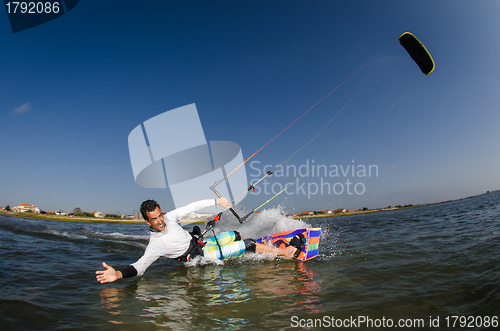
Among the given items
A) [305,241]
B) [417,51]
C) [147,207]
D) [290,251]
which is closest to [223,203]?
[147,207]

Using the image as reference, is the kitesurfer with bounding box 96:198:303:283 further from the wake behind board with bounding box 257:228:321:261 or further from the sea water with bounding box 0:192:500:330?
the sea water with bounding box 0:192:500:330

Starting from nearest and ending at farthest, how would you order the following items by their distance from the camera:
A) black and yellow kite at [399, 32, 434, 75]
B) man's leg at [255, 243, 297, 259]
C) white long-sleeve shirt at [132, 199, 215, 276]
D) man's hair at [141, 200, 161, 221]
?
man's hair at [141, 200, 161, 221] < white long-sleeve shirt at [132, 199, 215, 276] < man's leg at [255, 243, 297, 259] < black and yellow kite at [399, 32, 434, 75]

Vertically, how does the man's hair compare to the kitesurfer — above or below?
above

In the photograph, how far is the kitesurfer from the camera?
191 inches

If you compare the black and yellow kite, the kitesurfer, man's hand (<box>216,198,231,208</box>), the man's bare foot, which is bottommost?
the man's bare foot

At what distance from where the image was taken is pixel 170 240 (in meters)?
5.27

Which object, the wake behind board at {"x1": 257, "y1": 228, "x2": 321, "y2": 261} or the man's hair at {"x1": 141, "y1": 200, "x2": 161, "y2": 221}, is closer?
the man's hair at {"x1": 141, "y1": 200, "x2": 161, "y2": 221}

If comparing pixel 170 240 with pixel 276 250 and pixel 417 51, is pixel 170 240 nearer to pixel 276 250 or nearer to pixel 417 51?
pixel 276 250

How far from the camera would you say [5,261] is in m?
5.84

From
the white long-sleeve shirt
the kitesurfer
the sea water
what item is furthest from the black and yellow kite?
the white long-sleeve shirt

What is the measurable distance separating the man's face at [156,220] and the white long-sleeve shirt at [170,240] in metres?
0.16

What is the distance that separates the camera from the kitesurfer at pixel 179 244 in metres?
4.85

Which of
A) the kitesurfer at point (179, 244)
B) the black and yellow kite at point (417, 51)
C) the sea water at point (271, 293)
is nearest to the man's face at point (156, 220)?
the kitesurfer at point (179, 244)

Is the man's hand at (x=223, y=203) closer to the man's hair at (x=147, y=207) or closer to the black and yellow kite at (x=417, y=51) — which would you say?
the man's hair at (x=147, y=207)
